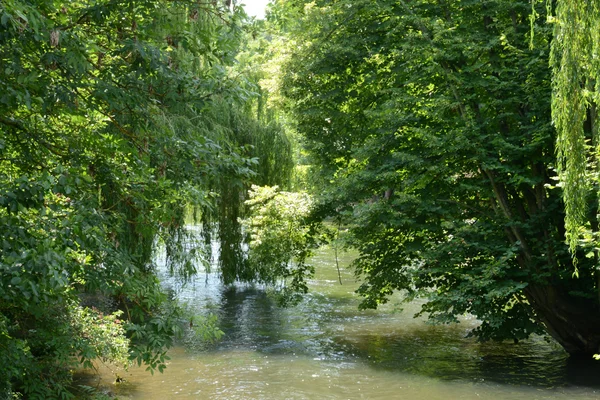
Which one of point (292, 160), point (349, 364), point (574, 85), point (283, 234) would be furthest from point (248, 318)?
point (574, 85)

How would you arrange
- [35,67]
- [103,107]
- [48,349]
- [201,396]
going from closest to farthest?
[35,67] < [103,107] < [48,349] < [201,396]

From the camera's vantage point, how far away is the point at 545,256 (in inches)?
480

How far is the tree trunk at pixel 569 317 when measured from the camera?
12484 mm

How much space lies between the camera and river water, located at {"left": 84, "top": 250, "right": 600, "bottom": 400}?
11133mm

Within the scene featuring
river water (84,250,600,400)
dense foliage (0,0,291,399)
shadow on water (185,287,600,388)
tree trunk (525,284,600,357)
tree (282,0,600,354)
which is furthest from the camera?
tree trunk (525,284,600,357)

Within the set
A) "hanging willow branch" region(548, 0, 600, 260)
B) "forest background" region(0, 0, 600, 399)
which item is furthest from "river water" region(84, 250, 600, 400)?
"hanging willow branch" region(548, 0, 600, 260)

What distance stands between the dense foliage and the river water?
182 inches

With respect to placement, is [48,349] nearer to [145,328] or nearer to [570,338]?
[145,328]

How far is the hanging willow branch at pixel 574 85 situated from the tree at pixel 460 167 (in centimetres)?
→ 430

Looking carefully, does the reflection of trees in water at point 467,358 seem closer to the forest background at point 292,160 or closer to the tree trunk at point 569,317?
the tree trunk at point 569,317

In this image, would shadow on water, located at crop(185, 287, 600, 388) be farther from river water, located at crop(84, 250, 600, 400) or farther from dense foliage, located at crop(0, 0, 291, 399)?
dense foliage, located at crop(0, 0, 291, 399)

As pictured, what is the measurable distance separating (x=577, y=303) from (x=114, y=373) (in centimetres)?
804

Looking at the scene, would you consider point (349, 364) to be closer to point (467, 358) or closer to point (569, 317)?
point (467, 358)

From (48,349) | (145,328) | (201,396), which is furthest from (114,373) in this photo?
(145,328)
